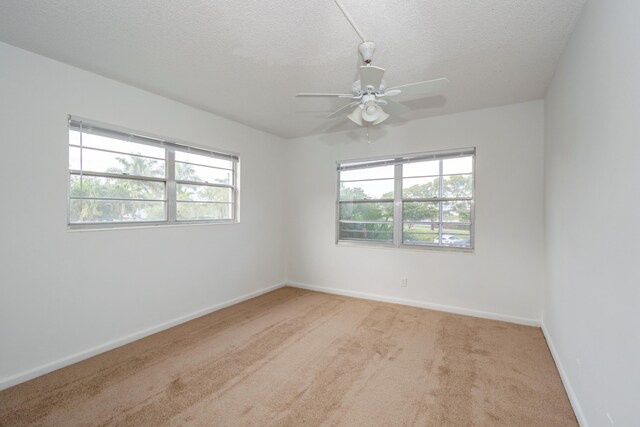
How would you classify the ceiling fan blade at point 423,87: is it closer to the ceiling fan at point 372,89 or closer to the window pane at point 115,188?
the ceiling fan at point 372,89

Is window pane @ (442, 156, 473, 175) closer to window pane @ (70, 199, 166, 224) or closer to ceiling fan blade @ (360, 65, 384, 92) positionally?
ceiling fan blade @ (360, 65, 384, 92)

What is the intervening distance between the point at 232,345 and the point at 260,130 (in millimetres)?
3101

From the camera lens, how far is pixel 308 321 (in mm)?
3457

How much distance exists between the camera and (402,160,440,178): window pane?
3.94m

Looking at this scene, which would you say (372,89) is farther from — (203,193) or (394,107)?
(203,193)

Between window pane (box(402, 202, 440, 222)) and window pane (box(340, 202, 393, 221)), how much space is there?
238 mm

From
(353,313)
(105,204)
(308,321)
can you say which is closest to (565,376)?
(353,313)

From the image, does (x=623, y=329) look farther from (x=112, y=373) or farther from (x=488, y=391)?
(x=112, y=373)

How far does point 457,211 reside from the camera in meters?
3.81

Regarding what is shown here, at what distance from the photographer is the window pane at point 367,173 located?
4.30 m

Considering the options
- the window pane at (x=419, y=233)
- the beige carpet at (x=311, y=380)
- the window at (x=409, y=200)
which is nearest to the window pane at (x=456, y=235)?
the window at (x=409, y=200)

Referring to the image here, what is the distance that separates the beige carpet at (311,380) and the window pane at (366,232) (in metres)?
1.33

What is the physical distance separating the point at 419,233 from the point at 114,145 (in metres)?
3.80

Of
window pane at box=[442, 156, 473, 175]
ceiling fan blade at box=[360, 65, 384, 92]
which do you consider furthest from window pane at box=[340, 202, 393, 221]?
ceiling fan blade at box=[360, 65, 384, 92]
